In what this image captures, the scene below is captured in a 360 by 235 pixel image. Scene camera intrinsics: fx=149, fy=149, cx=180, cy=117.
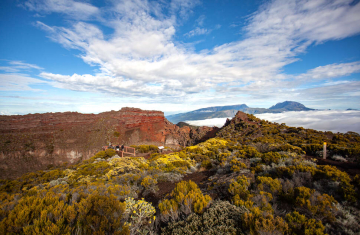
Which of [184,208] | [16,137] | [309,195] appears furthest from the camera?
[16,137]

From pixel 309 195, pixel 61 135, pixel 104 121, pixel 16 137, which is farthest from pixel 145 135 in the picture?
pixel 309 195

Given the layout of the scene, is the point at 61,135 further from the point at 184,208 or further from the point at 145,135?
the point at 184,208

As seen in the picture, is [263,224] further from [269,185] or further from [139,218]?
[139,218]

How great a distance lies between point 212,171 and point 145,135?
1006 inches

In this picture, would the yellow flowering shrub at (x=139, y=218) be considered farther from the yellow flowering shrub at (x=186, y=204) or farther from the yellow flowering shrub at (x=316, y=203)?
the yellow flowering shrub at (x=316, y=203)

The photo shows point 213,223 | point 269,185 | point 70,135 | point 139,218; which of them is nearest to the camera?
point 213,223

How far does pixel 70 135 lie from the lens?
77.4ft

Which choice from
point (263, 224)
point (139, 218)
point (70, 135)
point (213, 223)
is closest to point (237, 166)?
point (213, 223)

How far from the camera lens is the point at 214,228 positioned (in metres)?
3.19

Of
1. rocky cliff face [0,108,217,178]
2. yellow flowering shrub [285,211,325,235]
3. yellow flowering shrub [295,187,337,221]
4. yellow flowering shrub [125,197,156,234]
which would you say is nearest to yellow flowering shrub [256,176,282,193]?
yellow flowering shrub [295,187,337,221]

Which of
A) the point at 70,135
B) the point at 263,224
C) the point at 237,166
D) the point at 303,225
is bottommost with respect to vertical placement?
the point at 70,135

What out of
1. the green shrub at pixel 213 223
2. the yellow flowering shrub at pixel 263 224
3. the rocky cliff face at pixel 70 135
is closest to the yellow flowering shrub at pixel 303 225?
the yellow flowering shrub at pixel 263 224

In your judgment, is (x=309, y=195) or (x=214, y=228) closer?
(x=214, y=228)

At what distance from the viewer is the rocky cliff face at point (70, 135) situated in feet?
63.0
